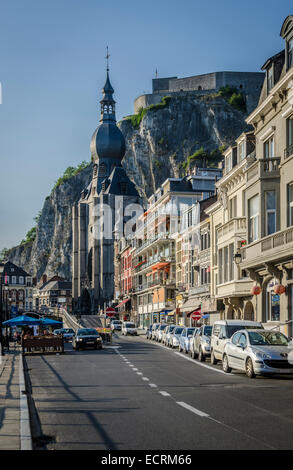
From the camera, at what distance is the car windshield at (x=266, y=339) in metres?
20.3

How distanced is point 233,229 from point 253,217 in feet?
20.8

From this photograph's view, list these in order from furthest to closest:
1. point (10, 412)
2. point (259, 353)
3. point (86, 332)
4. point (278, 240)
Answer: point (86, 332)
point (278, 240)
point (259, 353)
point (10, 412)

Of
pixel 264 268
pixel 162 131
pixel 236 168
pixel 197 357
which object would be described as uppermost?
pixel 162 131

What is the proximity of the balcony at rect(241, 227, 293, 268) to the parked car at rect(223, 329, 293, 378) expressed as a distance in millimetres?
6763

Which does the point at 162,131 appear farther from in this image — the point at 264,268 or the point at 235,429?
the point at 235,429

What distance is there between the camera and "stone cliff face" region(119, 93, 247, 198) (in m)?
144

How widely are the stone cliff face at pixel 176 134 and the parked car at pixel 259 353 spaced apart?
121426 millimetres

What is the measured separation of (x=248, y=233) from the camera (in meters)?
34.0

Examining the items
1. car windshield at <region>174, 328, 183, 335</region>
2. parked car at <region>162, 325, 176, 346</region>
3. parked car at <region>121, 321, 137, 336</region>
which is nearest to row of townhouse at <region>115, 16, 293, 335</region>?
car windshield at <region>174, 328, 183, 335</region>

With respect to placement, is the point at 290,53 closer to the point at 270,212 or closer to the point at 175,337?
the point at 270,212

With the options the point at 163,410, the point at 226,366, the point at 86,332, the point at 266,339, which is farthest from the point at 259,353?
the point at 86,332
